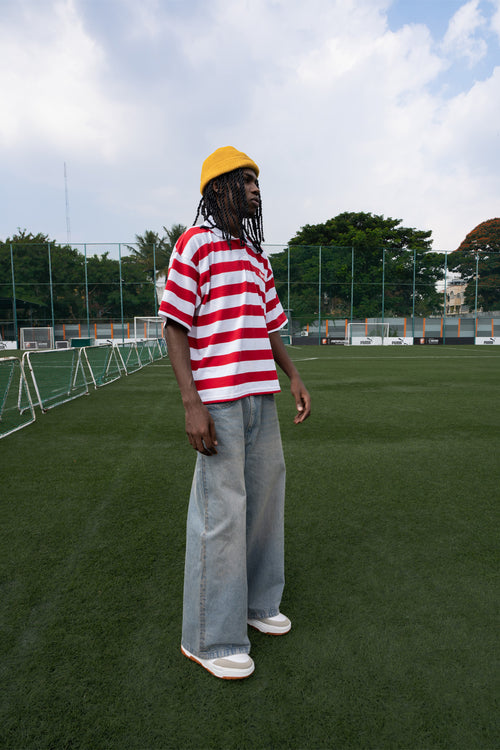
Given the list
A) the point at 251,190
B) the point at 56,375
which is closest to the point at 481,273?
the point at 56,375

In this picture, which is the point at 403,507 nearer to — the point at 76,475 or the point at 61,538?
the point at 61,538

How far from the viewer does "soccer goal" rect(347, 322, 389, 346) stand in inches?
1266

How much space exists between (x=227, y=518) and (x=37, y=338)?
31.4 meters

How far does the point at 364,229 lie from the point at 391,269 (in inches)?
492

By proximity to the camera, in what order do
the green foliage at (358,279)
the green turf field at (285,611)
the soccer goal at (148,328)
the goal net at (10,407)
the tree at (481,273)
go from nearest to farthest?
the green turf field at (285,611), the goal net at (10,407), the soccer goal at (148,328), the green foliage at (358,279), the tree at (481,273)

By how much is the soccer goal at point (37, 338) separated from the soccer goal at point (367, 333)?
62.9 feet

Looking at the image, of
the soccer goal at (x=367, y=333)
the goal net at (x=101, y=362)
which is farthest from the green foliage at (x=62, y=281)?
the goal net at (x=101, y=362)

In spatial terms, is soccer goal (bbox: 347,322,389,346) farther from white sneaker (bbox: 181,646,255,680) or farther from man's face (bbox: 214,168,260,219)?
white sneaker (bbox: 181,646,255,680)

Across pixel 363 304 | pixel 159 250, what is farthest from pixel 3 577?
pixel 159 250

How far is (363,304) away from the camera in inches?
1336

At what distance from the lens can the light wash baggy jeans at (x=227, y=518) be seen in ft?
5.42

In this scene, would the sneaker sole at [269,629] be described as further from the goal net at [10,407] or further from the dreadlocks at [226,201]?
the goal net at [10,407]

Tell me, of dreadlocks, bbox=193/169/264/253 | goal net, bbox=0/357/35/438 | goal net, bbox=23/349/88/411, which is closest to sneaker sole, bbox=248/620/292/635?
dreadlocks, bbox=193/169/264/253

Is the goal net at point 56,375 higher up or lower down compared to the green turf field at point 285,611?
higher up
